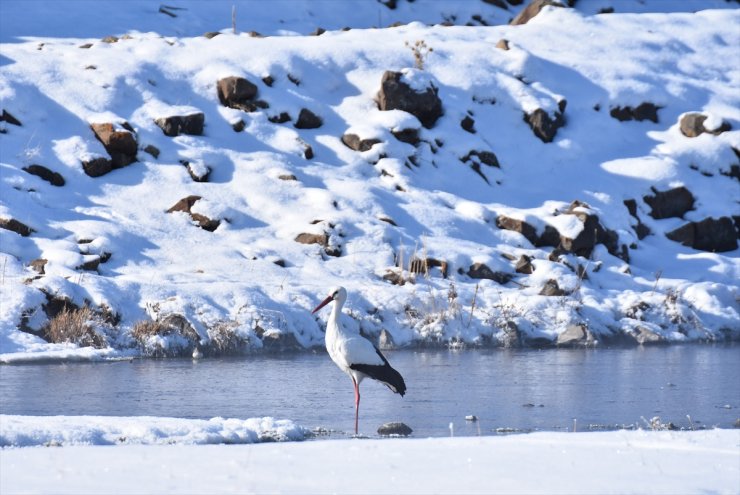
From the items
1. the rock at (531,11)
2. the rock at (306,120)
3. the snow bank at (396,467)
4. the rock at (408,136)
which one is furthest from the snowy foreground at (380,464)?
the rock at (531,11)

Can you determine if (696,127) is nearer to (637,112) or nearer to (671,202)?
(637,112)

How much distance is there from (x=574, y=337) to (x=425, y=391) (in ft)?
22.0

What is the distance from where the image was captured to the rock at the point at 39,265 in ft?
64.4

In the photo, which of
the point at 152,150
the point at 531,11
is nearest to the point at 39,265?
the point at 152,150

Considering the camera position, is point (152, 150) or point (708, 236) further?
point (708, 236)

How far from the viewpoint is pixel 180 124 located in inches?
1060

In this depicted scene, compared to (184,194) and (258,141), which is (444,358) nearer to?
(184,194)

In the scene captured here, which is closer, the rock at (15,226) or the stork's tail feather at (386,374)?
the stork's tail feather at (386,374)

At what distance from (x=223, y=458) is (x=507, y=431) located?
160 inches

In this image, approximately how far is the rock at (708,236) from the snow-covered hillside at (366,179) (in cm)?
5

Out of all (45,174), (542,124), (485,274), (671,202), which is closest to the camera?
(485,274)

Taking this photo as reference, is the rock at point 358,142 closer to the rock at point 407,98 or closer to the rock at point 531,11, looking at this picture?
the rock at point 407,98

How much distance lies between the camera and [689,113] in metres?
30.9

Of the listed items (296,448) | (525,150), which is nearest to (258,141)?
(525,150)
